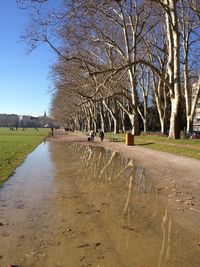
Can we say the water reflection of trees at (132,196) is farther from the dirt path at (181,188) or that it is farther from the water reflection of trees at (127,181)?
the dirt path at (181,188)

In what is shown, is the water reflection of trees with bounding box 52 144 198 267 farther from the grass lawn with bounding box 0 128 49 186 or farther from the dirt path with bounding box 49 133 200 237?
the grass lawn with bounding box 0 128 49 186

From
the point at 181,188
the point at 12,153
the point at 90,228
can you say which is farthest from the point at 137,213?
the point at 12,153

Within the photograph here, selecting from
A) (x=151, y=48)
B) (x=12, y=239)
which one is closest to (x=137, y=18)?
(x=151, y=48)

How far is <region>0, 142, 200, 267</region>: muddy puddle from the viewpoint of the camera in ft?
19.7

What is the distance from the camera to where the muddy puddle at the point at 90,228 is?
6004mm

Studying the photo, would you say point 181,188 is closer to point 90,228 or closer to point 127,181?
point 127,181

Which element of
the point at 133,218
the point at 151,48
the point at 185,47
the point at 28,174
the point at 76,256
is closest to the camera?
the point at 76,256

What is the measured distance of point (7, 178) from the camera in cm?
1505

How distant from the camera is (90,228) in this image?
7711 mm

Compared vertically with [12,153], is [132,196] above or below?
above

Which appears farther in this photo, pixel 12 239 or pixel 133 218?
pixel 133 218

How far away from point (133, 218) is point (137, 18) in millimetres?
33755

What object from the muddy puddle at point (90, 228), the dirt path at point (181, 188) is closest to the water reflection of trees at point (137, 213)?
the muddy puddle at point (90, 228)

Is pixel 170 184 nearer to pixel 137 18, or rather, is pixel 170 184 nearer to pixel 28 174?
pixel 28 174
